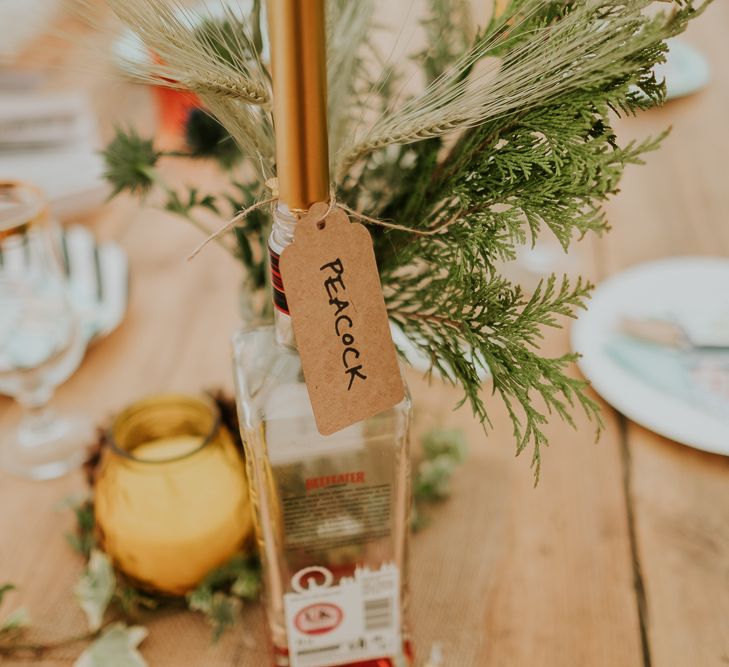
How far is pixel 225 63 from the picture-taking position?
1.19 feet

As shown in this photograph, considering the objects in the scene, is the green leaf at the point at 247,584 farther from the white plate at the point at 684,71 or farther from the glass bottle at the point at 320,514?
the white plate at the point at 684,71

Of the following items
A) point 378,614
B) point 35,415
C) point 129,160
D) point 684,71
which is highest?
point 684,71

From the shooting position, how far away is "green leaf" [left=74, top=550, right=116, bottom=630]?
53cm

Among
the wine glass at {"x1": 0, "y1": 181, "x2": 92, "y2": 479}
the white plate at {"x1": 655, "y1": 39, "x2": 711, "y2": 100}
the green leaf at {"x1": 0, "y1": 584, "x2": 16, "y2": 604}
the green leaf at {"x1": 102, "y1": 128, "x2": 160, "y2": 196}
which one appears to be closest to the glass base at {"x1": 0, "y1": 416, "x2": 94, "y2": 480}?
the wine glass at {"x1": 0, "y1": 181, "x2": 92, "y2": 479}

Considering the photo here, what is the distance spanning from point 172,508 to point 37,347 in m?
0.23

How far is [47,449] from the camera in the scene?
66 centimetres

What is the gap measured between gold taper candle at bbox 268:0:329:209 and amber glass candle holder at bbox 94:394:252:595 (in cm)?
23

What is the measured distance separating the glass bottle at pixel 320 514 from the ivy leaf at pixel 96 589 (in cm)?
12

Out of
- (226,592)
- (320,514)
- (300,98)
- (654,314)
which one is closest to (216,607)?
(226,592)

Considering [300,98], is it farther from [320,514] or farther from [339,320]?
[320,514]

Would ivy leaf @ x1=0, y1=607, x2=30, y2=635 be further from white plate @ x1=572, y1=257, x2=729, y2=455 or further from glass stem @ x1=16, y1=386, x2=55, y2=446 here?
white plate @ x1=572, y1=257, x2=729, y2=455

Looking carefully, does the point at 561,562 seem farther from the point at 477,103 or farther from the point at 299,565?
the point at 477,103

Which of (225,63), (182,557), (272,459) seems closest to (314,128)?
(225,63)

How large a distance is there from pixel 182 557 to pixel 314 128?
316mm
